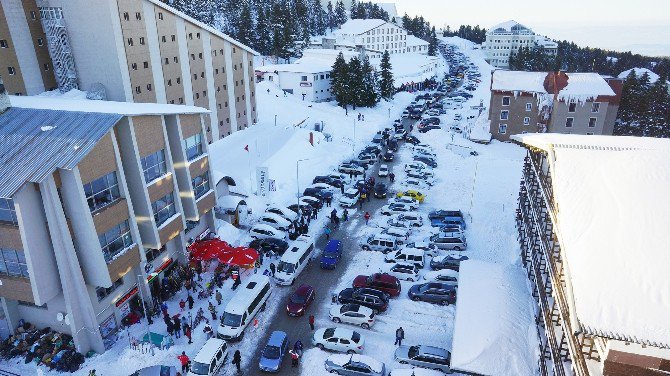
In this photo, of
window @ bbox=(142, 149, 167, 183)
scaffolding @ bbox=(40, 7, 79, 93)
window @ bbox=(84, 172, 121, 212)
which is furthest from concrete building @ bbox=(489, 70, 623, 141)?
window @ bbox=(84, 172, 121, 212)

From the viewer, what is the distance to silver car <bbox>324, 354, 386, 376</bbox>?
1952cm

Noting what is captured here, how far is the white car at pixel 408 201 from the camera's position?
36.5 m

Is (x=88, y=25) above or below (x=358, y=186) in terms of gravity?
above

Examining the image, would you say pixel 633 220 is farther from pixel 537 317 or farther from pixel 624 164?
pixel 537 317

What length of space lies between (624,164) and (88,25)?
40.5 meters

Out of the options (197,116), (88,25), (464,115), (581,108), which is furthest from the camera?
(464,115)

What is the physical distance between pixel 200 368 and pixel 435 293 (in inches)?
518

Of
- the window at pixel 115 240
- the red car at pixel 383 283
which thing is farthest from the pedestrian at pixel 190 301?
the red car at pixel 383 283

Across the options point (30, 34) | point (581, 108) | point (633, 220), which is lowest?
point (581, 108)

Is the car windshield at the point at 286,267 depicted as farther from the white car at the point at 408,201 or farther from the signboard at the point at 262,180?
the white car at the point at 408,201

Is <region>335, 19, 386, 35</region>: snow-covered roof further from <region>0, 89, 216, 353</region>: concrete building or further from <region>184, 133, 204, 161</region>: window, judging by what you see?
<region>0, 89, 216, 353</region>: concrete building

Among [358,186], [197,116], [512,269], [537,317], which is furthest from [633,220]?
[358,186]

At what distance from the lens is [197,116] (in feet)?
89.2

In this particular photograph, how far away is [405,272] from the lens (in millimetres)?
27031
